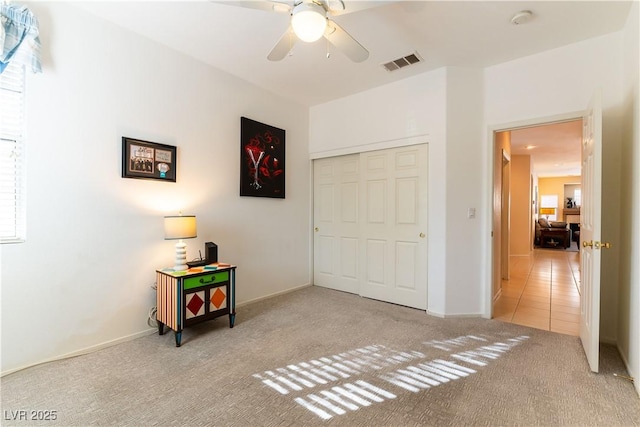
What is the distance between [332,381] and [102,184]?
2511mm

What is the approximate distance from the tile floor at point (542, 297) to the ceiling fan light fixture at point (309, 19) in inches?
135

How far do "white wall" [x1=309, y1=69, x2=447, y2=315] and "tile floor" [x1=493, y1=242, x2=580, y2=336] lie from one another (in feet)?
3.16

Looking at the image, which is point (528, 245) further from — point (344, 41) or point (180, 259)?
point (180, 259)

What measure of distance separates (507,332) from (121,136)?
4136 millimetres

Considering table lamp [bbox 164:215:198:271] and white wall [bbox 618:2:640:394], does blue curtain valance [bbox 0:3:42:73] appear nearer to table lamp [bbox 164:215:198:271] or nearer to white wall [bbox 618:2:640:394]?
table lamp [bbox 164:215:198:271]

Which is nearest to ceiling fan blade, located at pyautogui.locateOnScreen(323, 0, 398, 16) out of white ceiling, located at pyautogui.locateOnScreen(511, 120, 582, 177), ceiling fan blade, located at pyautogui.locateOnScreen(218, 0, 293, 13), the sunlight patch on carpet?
ceiling fan blade, located at pyautogui.locateOnScreen(218, 0, 293, 13)

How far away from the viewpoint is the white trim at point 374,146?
11.6 ft

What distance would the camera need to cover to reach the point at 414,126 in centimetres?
356

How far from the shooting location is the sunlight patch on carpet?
1.88m

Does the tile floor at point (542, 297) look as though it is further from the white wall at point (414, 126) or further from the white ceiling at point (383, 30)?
the white ceiling at point (383, 30)

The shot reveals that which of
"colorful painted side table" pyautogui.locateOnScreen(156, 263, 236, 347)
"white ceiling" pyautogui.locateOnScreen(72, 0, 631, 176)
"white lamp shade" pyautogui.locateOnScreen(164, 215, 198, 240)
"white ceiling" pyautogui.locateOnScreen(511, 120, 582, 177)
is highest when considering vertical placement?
"white ceiling" pyautogui.locateOnScreen(72, 0, 631, 176)

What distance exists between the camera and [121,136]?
264 centimetres

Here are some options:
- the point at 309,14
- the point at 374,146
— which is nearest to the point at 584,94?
the point at 374,146

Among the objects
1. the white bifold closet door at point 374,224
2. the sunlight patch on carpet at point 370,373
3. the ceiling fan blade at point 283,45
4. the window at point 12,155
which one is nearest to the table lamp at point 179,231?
the window at point 12,155
